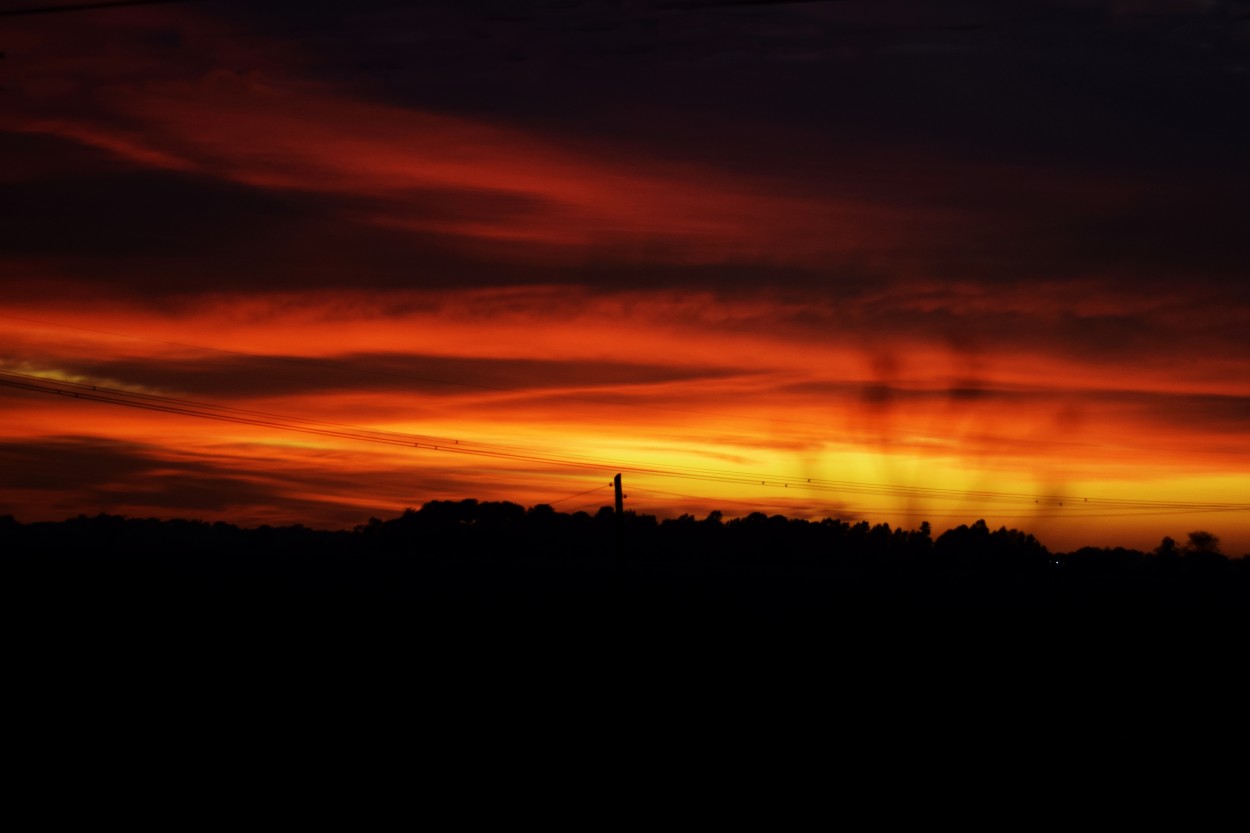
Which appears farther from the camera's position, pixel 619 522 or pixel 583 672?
pixel 619 522

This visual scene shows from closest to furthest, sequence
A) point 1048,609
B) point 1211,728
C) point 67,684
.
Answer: point 1211,728, point 67,684, point 1048,609

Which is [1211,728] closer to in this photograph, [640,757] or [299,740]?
[640,757]

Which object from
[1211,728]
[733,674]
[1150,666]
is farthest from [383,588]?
[1211,728]

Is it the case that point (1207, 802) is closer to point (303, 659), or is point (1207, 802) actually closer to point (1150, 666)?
point (1150, 666)

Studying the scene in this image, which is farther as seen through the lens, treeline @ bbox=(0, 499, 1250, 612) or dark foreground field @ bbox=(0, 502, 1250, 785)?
treeline @ bbox=(0, 499, 1250, 612)

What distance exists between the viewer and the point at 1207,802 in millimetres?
15836

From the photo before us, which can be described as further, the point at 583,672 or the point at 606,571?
the point at 606,571

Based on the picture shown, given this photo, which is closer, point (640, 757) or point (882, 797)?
point (882, 797)

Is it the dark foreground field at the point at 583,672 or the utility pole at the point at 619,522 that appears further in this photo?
the utility pole at the point at 619,522

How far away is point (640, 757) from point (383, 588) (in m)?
33.7

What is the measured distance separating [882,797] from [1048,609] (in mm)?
34815

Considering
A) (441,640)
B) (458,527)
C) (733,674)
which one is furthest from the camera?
(458,527)

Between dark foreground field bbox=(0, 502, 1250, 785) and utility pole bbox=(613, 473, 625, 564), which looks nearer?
dark foreground field bbox=(0, 502, 1250, 785)

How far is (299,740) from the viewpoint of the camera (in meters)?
19.1
